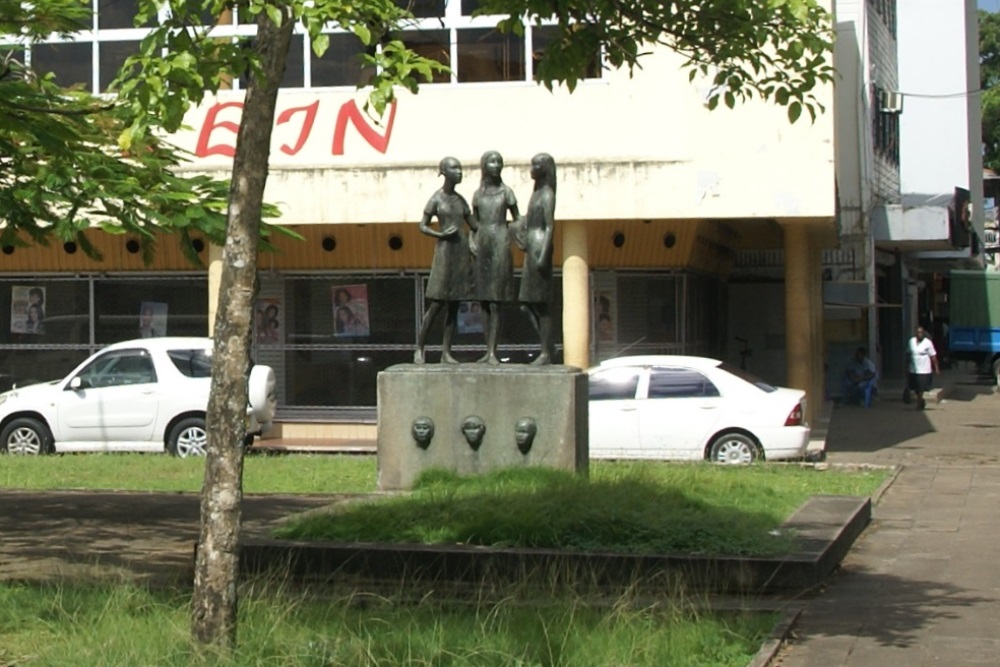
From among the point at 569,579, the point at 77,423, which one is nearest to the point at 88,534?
the point at 569,579

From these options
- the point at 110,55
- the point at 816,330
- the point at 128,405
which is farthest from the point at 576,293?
the point at 110,55

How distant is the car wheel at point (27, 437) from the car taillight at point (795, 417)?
33.4ft

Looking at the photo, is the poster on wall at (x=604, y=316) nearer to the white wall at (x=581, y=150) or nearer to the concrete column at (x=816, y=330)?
the white wall at (x=581, y=150)

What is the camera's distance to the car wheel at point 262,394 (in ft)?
72.7

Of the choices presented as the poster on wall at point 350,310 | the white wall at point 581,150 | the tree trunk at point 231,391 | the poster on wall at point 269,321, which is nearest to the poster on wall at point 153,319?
the poster on wall at point 269,321

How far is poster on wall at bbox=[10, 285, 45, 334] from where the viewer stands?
26906 millimetres

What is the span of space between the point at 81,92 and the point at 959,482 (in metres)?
10.8

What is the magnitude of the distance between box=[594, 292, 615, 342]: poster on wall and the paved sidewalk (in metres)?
4.11

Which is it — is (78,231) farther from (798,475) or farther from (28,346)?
(28,346)

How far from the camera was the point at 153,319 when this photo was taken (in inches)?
1047

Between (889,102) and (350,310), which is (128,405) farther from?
(889,102)

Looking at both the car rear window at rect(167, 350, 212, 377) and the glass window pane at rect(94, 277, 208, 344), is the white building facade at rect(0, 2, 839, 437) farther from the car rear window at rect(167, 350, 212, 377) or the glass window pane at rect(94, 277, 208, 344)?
the car rear window at rect(167, 350, 212, 377)

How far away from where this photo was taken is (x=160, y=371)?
22281mm

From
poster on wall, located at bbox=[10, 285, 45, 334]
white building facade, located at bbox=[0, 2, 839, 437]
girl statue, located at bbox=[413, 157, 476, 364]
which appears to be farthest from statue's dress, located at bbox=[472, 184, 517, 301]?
poster on wall, located at bbox=[10, 285, 45, 334]
